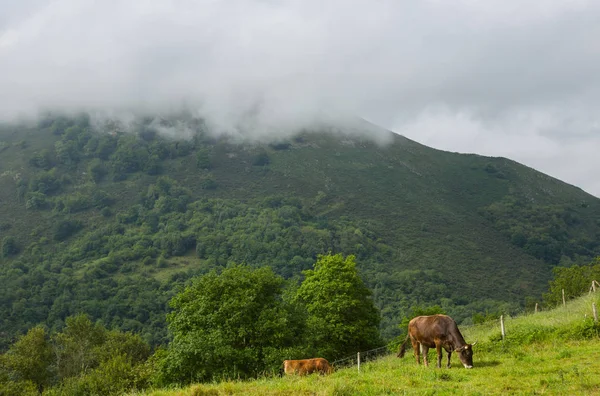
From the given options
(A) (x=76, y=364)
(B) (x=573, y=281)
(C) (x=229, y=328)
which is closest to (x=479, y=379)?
(C) (x=229, y=328)

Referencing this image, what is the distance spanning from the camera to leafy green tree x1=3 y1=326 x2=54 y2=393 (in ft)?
182

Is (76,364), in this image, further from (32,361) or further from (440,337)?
(440,337)

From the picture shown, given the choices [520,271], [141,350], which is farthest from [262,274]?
[520,271]

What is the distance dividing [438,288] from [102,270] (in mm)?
110681

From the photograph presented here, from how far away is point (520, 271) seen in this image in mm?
178250

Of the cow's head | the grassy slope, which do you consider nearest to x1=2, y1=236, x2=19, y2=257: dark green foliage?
the grassy slope

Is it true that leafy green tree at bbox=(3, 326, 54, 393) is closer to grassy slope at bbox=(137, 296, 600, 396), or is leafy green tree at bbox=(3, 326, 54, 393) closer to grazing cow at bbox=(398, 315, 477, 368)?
grassy slope at bbox=(137, 296, 600, 396)

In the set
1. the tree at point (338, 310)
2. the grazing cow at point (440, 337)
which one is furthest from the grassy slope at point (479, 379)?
the tree at point (338, 310)

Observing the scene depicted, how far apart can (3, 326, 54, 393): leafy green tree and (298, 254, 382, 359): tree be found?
33907 mm

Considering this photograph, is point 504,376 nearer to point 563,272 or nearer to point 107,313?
point 563,272

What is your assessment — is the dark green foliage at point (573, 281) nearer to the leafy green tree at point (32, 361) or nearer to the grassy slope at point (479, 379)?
the grassy slope at point (479, 379)

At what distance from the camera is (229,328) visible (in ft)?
108

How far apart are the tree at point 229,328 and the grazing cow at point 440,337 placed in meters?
11.9

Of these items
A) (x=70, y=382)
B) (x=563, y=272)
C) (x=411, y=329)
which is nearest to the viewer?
(x=411, y=329)
